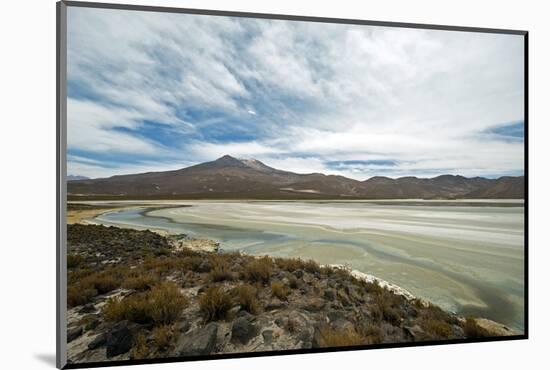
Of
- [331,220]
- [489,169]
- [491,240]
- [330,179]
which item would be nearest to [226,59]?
[330,179]

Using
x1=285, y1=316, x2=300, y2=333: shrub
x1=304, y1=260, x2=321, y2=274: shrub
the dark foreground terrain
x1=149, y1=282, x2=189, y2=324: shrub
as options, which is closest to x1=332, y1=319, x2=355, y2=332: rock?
the dark foreground terrain

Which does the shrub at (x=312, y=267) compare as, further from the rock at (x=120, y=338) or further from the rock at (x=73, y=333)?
the rock at (x=73, y=333)

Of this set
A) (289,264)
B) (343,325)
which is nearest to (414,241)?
(343,325)

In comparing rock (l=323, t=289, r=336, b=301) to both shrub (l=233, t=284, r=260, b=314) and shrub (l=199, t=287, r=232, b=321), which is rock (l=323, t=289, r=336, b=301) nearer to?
shrub (l=233, t=284, r=260, b=314)

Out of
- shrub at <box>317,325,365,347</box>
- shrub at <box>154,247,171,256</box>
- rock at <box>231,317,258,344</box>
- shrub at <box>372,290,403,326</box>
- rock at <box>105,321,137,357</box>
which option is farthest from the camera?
shrub at <box>154,247,171,256</box>

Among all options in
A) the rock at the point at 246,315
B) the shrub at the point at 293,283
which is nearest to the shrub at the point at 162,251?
the rock at the point at 246,315

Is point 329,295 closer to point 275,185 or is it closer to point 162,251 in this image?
point 275,185
